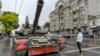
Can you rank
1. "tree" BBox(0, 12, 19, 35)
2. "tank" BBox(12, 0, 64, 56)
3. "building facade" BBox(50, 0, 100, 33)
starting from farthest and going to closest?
1. "tree" BBox(0, 12, 19, 35)
2. "building facade" BBox(50, 0, 100, 33)
3. "tank" BBox(12, 0, 64, 56)

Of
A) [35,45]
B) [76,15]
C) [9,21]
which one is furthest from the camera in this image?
[9,21]

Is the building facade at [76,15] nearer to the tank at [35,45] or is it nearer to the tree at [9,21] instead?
the tree at [9,21]

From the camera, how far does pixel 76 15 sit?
76000mm

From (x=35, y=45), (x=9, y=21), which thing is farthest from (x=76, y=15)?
(x=35, y=45)

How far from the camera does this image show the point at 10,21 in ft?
315

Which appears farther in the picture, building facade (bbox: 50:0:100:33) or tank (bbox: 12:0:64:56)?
building facade (bbox: 50:0:100:33)

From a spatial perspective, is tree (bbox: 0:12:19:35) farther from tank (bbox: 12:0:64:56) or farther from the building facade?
tank (bbox: 12:0:64:56)

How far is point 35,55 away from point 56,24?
9181 centimetres

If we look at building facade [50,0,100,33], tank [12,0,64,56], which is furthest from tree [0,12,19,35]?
tank [12,0,64,56]

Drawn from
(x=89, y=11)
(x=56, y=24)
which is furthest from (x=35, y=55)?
(x=56, y=24)

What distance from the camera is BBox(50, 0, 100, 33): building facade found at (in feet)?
213

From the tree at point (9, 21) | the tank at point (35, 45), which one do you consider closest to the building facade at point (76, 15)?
the tree at point (9, 21)

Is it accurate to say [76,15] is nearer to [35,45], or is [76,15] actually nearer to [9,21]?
[9,21]

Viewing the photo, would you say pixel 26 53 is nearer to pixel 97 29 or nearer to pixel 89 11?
pixel 97 29
